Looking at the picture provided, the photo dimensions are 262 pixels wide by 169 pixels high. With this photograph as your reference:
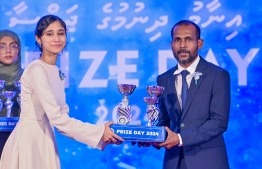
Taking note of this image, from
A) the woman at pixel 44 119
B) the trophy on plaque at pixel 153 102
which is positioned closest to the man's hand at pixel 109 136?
the woman at pixel 44 119

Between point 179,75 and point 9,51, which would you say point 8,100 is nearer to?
point 9,51

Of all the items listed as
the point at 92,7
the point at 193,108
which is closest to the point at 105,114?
the point at 92,7

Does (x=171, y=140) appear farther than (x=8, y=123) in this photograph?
No

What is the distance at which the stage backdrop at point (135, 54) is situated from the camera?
175 inches

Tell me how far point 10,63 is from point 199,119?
60.1 inches

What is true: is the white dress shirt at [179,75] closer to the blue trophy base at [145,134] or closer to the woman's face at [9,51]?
the blue trophy base at [145,134]

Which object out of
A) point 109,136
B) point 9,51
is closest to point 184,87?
point 109,136

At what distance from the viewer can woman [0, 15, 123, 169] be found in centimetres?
313

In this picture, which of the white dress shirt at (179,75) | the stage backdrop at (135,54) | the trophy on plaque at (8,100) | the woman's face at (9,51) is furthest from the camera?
the stage backdrop at (135,54)

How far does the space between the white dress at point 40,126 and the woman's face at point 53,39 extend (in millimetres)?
90

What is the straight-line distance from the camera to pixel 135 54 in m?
4.48

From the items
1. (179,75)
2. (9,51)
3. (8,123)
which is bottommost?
(8,123)

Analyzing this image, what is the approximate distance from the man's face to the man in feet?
0.10

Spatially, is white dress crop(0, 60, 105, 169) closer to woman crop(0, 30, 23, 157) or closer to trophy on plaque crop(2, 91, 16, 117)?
trophy on plaque crop(2, 91, 16, 117)
